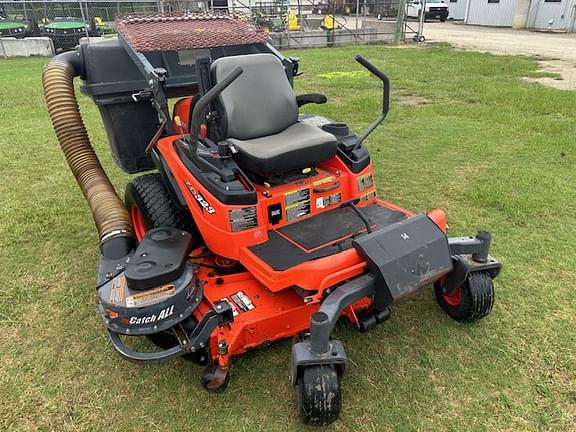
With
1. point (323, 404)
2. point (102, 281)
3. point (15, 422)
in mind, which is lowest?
point (15, 422)

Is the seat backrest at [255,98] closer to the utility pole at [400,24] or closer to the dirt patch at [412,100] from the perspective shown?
the dirt patch at [412,100]

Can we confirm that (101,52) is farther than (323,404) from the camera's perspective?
Yes

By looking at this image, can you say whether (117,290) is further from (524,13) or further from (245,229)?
(524,13)

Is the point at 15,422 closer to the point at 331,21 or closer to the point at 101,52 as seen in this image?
the point at 101,52

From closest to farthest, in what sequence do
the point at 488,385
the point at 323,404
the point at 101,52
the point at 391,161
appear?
the point at 323,404 < the point at 488,385 < the point at 101,52 < the point at 391,161

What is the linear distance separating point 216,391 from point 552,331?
6.26 feet

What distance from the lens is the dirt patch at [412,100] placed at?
7.71 meters

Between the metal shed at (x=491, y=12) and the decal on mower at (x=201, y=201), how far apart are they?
23263mm

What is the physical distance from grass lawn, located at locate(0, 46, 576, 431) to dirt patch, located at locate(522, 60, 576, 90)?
364 centimetres

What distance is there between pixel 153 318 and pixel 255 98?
1.43 metres

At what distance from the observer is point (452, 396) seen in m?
2.45

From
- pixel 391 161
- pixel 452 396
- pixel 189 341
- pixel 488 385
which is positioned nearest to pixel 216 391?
pixel 189 341

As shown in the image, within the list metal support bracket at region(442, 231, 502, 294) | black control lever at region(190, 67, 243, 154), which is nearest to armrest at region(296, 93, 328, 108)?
black control lever at region(190, 67, 243, 154)

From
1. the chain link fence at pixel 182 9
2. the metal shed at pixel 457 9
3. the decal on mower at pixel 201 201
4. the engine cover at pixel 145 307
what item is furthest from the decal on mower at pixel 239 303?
the metal shed at pixel 457 9
